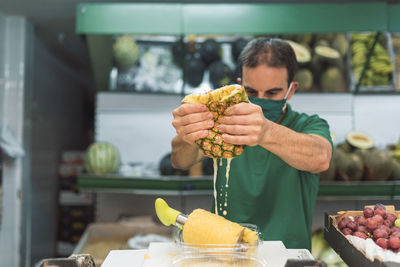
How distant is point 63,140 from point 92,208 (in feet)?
5.44

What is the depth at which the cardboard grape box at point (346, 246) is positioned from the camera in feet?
3.49

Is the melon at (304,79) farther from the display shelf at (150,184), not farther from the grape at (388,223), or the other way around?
the grape at (388,223)

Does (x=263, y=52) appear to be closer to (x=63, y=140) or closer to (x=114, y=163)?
(x=114, y=163)

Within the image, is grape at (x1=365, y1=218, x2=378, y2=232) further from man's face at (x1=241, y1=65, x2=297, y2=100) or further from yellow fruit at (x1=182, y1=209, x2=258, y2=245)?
man's face at (x1=241, y1=65, x2=297, y2=100)

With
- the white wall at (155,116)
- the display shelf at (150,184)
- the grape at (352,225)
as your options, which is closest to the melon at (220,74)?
the white wall at (155,116)

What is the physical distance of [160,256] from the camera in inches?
48.9

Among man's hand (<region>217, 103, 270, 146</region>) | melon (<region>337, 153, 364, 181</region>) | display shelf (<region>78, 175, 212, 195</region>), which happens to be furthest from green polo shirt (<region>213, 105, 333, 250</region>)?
melon (<region>337, 153, 364, 181</region>)

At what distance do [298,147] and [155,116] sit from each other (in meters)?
2.72

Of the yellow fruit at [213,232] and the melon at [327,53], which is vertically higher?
the melon at [327,53]

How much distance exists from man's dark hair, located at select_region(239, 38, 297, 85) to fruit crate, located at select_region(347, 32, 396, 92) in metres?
2.25

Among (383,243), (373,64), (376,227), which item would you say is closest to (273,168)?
(376,227)

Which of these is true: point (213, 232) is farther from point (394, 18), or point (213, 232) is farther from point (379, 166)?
point (394, 18)

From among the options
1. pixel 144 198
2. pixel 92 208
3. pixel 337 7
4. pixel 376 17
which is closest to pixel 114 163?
pixel 144 198

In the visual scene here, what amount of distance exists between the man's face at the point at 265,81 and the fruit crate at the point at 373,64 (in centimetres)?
232
